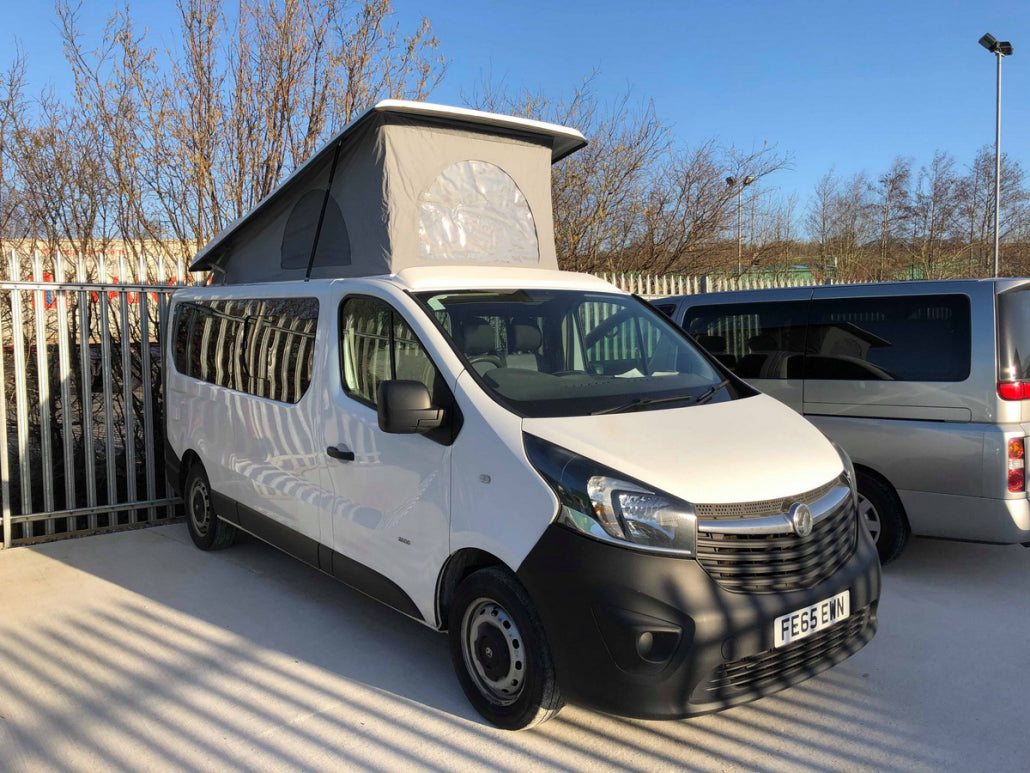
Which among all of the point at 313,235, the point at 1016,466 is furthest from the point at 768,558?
the point at 313,235

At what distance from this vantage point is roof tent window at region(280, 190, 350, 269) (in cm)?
500

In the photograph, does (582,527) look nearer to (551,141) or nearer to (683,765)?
(683,765)

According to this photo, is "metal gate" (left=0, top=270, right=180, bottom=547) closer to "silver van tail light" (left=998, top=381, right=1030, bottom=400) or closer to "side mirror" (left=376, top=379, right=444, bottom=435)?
"side mirror" (left=376, top=379, right=444, bottom=435)

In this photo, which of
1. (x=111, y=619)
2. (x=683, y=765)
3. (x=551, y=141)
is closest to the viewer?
(x=683, y=765)

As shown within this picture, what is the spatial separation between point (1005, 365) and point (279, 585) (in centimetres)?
465

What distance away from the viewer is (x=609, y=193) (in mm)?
14148

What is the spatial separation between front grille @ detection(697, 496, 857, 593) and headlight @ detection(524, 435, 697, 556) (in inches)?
3.5

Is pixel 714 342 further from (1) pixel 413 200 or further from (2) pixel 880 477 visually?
(1) pixel 413 200

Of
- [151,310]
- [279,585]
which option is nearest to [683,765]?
[279,585]

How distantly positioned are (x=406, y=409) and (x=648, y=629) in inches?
50.4

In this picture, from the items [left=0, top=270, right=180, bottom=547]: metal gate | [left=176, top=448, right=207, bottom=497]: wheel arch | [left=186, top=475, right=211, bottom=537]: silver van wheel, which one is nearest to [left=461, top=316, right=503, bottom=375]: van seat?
[left=186, top=475, right=211, bottom=537]: silver van wheel

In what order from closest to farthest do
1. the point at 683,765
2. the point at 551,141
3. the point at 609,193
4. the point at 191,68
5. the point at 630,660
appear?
the point at 630,660
the point at 683,765
the point at 551,141
the point at 191,68
the point at 609,193

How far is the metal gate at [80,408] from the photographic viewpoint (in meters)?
5.87

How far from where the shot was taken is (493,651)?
3.18m
